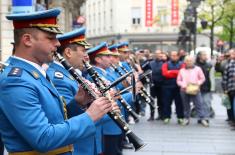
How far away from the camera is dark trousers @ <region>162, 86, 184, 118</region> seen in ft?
48.9

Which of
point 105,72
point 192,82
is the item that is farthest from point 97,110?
point 192,82

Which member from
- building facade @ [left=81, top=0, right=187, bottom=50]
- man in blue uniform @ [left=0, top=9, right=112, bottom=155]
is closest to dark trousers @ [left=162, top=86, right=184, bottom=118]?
man in blue uniform @ [left=0, top=9, right=112, bottom=155]

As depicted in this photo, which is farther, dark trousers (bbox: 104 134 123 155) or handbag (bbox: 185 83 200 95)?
handbag (bbox: 185 83 200 95)

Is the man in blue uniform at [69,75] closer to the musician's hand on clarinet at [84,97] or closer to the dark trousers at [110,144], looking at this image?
the musician's hand on clarinet at [84,97]

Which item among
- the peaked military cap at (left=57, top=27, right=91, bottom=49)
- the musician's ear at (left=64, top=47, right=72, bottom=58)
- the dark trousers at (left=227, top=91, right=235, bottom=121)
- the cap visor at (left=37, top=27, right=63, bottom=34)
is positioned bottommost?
the dark trousers at (left=227, top=91, right=235, bottom=121)

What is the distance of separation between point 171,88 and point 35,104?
39.1ft

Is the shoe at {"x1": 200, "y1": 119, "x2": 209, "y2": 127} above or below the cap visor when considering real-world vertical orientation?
below

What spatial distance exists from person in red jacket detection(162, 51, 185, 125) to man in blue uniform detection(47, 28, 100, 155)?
9.70m

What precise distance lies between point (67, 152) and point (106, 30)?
6533cm

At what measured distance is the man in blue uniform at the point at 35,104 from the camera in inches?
123

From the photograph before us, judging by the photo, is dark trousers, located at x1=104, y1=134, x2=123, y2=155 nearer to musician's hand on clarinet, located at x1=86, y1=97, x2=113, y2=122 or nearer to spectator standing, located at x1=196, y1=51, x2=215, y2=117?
musician's hand on clarinet, located at x1=86, y1=97, x2=113, y2=122

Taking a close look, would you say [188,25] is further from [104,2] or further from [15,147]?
[104,2]

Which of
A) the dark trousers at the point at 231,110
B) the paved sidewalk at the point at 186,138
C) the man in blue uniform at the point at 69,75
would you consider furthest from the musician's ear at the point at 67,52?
the dark trousers at the point at 231,110

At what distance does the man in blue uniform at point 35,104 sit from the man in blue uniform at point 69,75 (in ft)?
2.31
